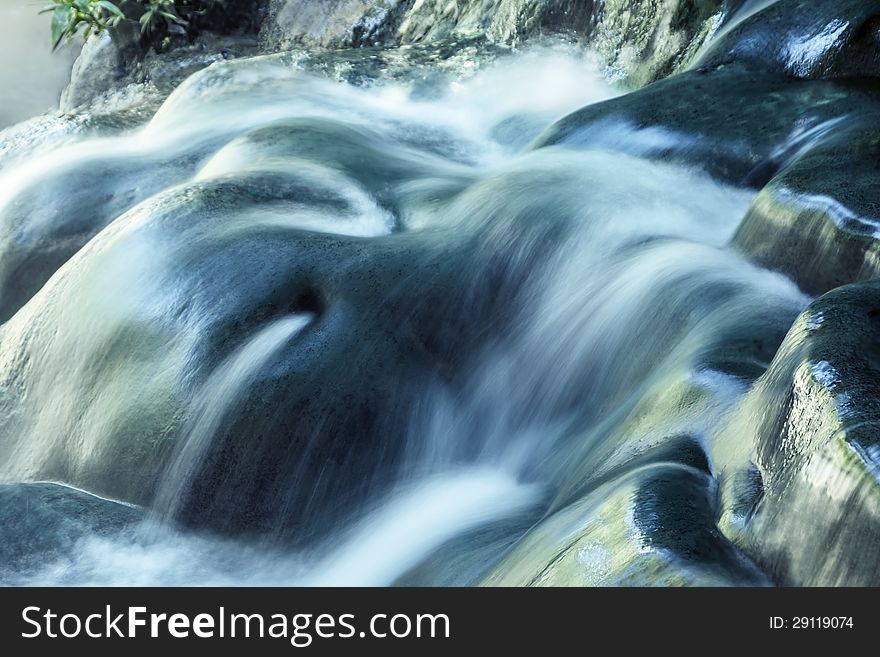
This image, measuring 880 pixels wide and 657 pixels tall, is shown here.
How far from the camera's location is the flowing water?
129 inches

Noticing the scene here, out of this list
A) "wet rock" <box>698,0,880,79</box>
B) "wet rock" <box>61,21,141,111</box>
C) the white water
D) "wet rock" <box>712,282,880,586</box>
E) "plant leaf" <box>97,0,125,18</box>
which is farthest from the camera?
"wet rock" <box>61,21,141,111</box>

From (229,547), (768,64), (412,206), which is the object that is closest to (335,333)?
(229,547)

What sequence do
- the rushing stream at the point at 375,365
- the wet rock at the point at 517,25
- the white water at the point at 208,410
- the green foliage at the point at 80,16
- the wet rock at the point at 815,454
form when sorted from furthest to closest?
the green foliage at the point at 80,16 < the wet rock at the point at 517,25 < the white water at the point at 208,410 < the rushing stream at the point at 375,365 < the wet rock at the point at 815,454

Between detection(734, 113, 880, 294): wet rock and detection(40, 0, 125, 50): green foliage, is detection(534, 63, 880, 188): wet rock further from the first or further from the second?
detection(40, 0, 125, 50): green foliage

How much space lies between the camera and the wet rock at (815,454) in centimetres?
205

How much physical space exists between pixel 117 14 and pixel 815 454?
22.9 feet

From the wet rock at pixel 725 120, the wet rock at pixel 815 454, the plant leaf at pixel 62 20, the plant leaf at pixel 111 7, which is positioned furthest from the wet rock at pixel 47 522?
the plant leaf at pixel 62 20

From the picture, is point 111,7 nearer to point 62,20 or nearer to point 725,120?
point 62,20

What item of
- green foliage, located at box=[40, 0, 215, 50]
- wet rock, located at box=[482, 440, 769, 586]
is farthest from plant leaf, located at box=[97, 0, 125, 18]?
wet rock, located at box=[482, 440, 769, 586]

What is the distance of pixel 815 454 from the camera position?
2.18 m

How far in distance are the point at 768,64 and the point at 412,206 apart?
69.1 inches

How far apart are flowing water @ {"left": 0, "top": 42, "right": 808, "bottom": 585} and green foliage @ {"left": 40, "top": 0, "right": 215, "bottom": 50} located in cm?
403

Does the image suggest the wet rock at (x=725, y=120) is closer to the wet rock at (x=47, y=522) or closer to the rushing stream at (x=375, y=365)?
the rushing stream at (x=375, y=365)
